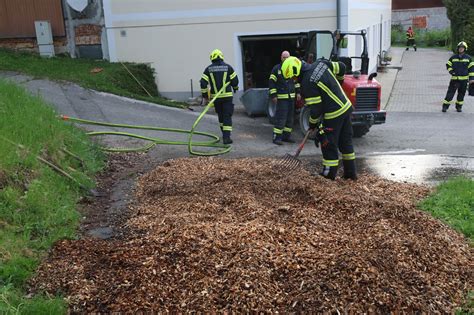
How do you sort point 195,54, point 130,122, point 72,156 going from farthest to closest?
point 195,54 → point 130,122 → point 72,156

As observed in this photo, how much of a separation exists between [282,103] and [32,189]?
559 centimetres

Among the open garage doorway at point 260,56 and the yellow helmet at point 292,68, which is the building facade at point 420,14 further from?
the yellow helmet at point 292,68

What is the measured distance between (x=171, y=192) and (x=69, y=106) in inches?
246

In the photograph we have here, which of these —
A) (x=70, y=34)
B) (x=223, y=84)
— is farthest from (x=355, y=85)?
(x=70, y=34)

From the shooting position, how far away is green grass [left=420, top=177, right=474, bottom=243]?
195 inches

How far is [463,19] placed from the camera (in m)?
26.9

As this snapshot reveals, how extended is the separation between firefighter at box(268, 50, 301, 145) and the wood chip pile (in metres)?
4.05

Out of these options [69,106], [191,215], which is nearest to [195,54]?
[69,106]

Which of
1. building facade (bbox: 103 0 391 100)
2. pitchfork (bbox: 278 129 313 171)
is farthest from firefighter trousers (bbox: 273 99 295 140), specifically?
building facade (bbox: 103 0 391 100)

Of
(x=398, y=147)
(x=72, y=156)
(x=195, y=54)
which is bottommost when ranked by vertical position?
(x=398, y=147)

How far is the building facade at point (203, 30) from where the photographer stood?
13.5 metres

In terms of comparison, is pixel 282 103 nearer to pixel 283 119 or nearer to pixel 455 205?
pixel 283 119

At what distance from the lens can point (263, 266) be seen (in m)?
3.79

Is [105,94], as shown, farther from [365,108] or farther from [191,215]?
[191,215]
